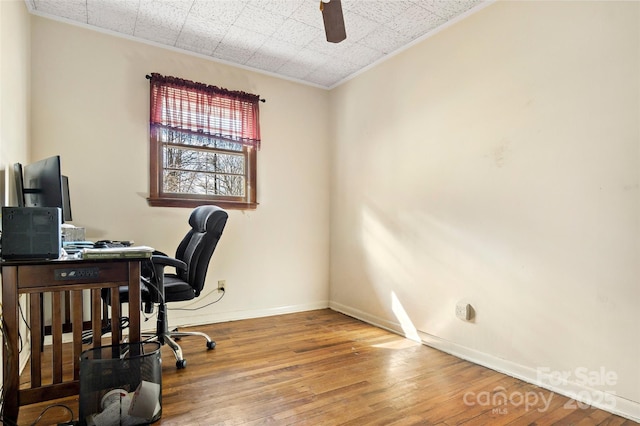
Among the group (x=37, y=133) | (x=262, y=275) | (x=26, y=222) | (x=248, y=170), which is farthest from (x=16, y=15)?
(x=262, y=275)

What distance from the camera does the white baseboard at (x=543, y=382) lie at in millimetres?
1824

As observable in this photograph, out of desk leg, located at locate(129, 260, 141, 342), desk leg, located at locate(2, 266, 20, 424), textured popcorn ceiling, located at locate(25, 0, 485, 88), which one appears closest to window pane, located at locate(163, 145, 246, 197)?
textured popcorn ceiling, located at locate(25, 0, 485, 88)

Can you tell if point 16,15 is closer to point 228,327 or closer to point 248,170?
point 248,170

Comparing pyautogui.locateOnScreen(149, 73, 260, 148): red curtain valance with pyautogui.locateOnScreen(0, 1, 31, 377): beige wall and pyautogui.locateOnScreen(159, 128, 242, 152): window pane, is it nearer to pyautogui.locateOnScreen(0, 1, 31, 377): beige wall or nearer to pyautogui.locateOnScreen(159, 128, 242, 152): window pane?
pyautogui.locateOnScreen(159, 128, 242, 152): window pane

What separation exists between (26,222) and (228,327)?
2000mm

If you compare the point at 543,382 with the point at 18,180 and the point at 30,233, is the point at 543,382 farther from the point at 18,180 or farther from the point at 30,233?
the point at 18,180

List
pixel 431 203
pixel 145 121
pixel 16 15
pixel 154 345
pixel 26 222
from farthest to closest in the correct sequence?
pixel 145 121, pixel 431 203, pixel 16 15, pixel 154 345, pixel 26 222

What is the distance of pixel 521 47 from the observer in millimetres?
2295

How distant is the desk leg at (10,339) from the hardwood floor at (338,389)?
17cm

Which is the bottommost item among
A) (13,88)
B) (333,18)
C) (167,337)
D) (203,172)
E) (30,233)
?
(167,337)

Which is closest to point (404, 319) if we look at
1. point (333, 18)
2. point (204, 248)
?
point (204, 248)

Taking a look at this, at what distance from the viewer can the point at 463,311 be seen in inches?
101

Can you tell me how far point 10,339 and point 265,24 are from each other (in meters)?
2.57

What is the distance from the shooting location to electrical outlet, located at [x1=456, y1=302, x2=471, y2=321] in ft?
8.38
